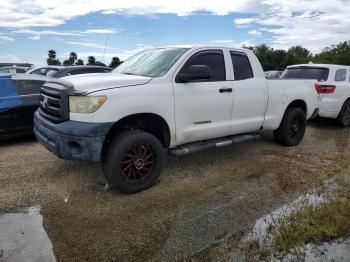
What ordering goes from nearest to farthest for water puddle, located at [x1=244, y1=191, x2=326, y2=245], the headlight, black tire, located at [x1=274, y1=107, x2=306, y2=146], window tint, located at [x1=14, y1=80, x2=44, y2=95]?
1. water puddle, located at [x1=244, y1=191, x2=326, y2=245]
2. the headlight
3. window tint, located at [x1=14, y1=80, x2=44, y2=95]
4. black tire, located at [x1=274, y1=107, x2=306, y2=146]

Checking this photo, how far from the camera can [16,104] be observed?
6172 mm

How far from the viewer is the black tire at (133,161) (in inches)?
161

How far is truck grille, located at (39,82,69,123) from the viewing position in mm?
4059

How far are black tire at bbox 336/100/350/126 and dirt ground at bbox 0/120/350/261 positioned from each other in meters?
2.71

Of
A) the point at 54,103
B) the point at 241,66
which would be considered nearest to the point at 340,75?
the point at 241,66

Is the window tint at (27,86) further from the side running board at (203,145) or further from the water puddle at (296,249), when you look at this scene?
the water puddle at (296,249)

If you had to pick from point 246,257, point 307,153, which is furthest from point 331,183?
point 246,257

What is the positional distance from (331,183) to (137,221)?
286 centimetres

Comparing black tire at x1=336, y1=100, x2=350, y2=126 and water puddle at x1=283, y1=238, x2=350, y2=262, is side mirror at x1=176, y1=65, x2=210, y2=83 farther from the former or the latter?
black tire at x1=336, y1=100, x2=350, y2=126

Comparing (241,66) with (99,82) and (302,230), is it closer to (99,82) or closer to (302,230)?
(99,82)

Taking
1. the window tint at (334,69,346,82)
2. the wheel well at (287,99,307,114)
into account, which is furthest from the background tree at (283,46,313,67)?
the wheel well at (287,99,307,114)

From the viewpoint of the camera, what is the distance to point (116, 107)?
3.99 metres

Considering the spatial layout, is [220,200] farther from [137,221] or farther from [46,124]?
[46,124]

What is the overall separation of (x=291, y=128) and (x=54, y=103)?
178 inches
